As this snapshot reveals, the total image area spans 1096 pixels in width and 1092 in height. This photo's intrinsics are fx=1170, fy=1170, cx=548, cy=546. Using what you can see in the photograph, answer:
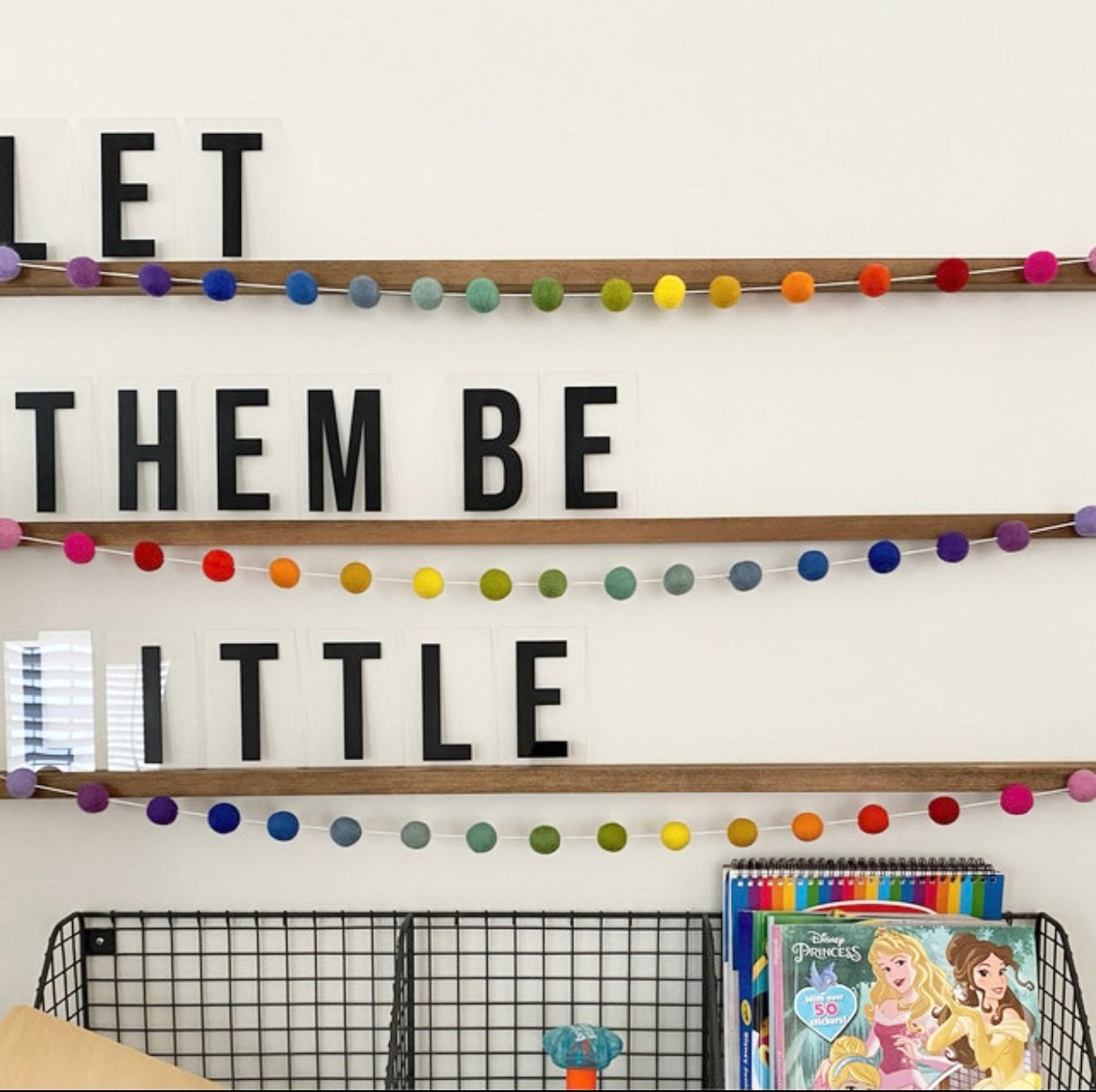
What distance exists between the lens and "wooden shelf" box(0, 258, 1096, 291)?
138 cm

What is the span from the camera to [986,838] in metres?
1.48

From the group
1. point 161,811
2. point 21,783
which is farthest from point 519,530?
point 21,783

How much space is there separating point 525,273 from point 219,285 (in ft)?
1.16

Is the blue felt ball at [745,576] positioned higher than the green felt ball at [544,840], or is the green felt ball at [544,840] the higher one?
the blue felt ball at [745,576]

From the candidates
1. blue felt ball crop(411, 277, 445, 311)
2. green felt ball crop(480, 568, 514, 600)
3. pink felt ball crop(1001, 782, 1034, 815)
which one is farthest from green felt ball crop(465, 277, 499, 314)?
pink felt ball crop(1001, 782, 1034, 815)

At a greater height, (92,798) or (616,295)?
(616,295)

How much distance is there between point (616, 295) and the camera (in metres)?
1.34

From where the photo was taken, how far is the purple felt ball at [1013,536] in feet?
4.49

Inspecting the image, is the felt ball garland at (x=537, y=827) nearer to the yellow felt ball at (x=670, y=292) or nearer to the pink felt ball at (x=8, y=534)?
the pink felt ball at (x=8, y=534)

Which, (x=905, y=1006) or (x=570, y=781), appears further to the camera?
(x=570, y=781)

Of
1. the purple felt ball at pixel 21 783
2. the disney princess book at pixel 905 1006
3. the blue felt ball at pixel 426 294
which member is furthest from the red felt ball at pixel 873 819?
the purple felt ball at pixel 21 783

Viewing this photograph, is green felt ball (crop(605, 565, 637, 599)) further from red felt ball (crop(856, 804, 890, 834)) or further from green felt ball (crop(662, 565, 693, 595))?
red felt ball (crop(856, 804, 890, 834))

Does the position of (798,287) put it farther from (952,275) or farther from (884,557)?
(884,557)

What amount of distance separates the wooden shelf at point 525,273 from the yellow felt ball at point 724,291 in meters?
0.04
